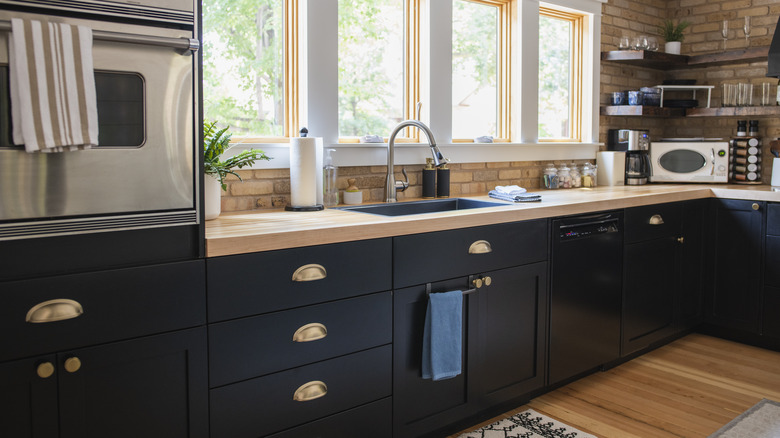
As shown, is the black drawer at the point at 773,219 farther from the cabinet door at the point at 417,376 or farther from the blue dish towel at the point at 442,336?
the blue dish towel at the point at 442,336

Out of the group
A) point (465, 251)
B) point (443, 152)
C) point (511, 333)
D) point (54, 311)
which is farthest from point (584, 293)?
point (54, 311)

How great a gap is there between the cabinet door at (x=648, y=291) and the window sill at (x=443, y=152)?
85cm

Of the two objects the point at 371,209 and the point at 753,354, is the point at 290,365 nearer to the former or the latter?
the point at 371,209

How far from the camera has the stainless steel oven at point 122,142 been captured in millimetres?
1538

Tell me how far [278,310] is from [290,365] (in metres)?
0.19

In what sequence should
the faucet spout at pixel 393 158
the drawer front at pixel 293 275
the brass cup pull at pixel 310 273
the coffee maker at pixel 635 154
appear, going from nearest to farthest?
1. the drawer front at pixel 293 275
2. the brass cup pull at pixel 310 273
3. the faucet spout at pixel 393 158
4. the coffee maker at pixel 635 154

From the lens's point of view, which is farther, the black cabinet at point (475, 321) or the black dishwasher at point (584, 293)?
the black dishwasher at point (584, 293)

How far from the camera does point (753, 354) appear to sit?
3.67 metres

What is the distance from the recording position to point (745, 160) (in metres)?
4.24

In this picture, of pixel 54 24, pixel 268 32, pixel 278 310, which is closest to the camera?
pixel 54 24

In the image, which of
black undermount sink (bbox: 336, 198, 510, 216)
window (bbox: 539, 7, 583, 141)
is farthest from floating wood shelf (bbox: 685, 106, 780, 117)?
black undermount sink (bbox: 336, 198, 510, 216)

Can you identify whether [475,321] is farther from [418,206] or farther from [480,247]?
[418,206]

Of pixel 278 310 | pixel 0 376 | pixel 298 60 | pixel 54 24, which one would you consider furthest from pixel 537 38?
pixel 0 376

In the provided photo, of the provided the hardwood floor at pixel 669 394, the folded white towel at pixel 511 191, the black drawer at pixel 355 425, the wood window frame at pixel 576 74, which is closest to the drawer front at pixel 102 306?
the black drawer at pixel 355 425
